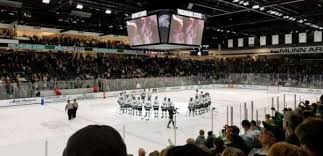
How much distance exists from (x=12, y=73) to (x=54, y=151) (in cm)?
2016

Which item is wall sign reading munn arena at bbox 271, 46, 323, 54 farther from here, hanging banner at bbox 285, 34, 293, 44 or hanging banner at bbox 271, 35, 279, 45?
hanging banner at bbox 271, 35, 279, 45

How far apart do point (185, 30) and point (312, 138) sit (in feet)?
41.5

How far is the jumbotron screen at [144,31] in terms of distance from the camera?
1388 cm

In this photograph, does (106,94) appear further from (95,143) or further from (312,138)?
(95,143)

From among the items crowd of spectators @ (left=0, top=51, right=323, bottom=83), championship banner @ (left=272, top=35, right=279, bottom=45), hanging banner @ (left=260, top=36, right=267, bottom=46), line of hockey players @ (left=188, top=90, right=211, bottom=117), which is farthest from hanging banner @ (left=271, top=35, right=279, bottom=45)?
line of hockey players @ (left=188, top=90, right=211, bottom=117)

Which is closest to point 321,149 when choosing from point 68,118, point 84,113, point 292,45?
point 68,118

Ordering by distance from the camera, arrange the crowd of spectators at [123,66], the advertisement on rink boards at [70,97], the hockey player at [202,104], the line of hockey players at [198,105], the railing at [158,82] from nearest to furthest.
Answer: the line of hockey players at [198,105] < the hockey player at [202,104] < the railing at [158,82] < the advertisement on rink boards at [70,97] < the crowd of spectators at [123,66]

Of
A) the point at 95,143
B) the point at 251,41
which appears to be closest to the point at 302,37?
the point at 251,41

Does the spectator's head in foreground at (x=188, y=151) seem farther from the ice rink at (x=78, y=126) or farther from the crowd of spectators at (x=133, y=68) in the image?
the crowd of spectators at (x=133, y=68)

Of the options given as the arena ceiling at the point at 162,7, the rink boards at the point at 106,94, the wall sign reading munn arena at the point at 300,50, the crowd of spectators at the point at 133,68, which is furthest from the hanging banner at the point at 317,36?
the rink boards at the point at 106,94

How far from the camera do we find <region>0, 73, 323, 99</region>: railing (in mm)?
21109

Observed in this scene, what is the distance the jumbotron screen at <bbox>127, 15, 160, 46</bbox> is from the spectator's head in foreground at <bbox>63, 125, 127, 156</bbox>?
12867 millimetres

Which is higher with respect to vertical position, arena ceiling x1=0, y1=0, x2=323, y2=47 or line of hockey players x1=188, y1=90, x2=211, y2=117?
arena ceiling x1=0, y1=0, x2=323, y2=47

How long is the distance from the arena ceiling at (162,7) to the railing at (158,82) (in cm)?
499
